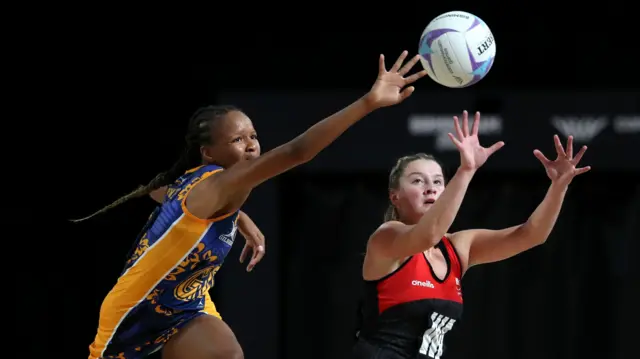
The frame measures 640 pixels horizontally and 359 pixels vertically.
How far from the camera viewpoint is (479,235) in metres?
3.96

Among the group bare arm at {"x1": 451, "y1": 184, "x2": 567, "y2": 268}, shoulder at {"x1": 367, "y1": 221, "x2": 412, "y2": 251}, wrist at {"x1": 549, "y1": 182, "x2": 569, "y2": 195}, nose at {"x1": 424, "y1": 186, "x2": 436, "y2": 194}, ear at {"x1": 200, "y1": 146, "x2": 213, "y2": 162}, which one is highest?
wrist at {"x1": 549, "y1": 182, "x2": 569, "y2": 195}

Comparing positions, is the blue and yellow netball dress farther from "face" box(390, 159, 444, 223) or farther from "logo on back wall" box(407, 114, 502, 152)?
"logo on back wall" box(407, 114, 502, 152)

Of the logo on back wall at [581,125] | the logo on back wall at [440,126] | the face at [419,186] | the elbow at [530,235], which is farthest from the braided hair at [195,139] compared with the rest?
the logo on back wall at [581,125]

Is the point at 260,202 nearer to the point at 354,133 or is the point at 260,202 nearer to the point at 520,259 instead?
the point at 354,133

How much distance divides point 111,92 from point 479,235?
3.20 metres

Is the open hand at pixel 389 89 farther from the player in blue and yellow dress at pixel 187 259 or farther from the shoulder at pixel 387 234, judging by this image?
the shoulder at pixel 387 234

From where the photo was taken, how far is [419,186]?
376 centimetres

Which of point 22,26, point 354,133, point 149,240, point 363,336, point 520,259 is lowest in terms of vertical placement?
point 363,336

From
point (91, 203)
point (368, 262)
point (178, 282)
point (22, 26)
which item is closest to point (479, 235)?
point (368, 262)

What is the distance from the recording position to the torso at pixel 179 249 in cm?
354

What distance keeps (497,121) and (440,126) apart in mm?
352

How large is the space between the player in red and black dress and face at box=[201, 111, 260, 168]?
0.56m

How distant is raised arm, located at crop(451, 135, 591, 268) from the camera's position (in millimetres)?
3803

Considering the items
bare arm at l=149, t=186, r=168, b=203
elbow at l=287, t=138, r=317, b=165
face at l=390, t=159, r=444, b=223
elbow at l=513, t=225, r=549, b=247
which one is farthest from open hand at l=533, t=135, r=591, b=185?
bare arm at l=149, t=186, r=168, b=203
